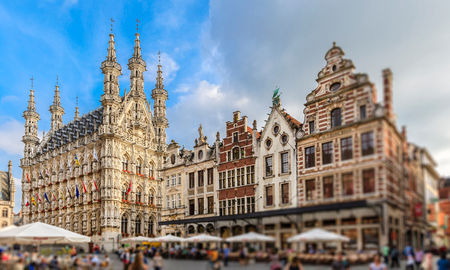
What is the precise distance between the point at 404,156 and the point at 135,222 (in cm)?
4522

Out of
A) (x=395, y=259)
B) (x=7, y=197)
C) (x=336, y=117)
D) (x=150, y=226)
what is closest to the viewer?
(x=395, y=259)

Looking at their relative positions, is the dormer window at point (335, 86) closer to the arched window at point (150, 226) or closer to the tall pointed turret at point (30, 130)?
the arched window at point (150, 226)

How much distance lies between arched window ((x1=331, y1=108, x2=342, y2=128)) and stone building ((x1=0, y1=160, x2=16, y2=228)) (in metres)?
72.2

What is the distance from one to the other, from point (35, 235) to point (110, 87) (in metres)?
39.4

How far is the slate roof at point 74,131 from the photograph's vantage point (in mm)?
70500

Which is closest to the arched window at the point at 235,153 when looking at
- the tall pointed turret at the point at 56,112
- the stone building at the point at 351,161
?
the stone building at the point at 351,161

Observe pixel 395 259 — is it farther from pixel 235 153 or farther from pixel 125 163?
pixel 125 163

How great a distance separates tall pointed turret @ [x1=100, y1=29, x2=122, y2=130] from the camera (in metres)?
64.1

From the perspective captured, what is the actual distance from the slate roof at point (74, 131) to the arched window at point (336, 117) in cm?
4392

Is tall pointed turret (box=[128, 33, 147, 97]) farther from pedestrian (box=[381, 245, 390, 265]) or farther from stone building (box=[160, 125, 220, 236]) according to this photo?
pedestrian (box=[381, 245, 390, 265])

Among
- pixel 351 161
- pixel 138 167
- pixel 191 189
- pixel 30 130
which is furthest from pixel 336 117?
pixel 30 130

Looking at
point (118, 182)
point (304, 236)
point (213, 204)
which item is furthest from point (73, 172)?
point (304, 236)

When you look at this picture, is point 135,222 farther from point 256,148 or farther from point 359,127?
point 359,127

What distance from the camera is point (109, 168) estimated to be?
204 feet
